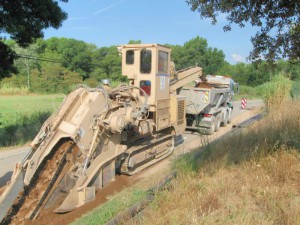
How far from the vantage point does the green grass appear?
534 cm

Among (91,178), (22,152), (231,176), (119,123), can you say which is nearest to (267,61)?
(231,176)

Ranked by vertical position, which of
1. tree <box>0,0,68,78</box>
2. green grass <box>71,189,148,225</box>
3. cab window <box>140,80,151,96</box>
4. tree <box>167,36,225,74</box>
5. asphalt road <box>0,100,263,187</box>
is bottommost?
asphalt road <box>0,100,263,187</box>

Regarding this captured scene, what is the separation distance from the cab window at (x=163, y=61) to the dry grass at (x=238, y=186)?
108 inches

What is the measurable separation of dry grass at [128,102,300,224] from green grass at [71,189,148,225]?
65 cm

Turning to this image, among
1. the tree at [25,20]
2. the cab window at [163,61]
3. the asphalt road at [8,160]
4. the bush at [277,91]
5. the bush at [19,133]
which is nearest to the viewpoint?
the asphalt road at [8,160]

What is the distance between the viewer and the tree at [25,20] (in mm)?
10000

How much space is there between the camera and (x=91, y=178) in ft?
21.8

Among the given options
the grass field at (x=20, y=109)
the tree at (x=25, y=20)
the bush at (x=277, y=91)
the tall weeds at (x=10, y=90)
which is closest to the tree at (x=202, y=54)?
the tall weeds at (x=10, y=90)

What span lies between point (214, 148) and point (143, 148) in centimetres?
214

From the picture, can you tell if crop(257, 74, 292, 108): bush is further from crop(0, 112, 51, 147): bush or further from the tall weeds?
the tall weeds

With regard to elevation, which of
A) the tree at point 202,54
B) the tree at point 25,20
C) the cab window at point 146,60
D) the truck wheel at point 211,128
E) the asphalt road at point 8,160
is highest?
the tree at point 202,54

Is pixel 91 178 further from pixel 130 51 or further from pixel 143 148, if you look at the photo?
pixel 130 51

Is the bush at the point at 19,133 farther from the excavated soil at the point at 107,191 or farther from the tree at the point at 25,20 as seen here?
the excavated soil at the point at 107,191

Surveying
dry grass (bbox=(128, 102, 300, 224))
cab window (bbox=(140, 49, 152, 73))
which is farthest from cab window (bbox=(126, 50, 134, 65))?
dry grass (bbox=(128, 102, 300, 224))
